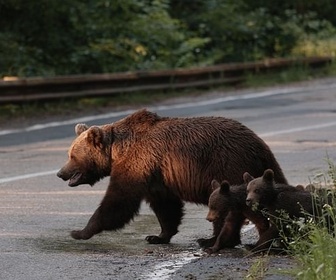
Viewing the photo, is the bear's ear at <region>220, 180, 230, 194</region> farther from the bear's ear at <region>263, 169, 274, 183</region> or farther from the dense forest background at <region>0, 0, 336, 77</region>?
the dense forest background at <region>0, 0, 336, 77</region>

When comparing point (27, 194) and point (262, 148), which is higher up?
point (262, 148)

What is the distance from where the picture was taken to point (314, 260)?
7.91 meters

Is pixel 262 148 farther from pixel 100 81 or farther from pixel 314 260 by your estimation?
pixel 100 81

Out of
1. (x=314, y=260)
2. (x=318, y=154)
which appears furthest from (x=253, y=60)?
(x=314, y=260)

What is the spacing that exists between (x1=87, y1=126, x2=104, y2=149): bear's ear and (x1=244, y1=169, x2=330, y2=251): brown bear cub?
1.62 m

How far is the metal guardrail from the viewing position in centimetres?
2098

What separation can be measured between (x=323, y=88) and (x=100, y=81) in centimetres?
585

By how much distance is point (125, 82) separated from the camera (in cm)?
2352

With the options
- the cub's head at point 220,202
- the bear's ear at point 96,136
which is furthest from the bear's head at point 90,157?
the cub's head at point 220,202

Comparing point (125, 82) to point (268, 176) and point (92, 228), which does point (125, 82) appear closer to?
point (92, 228)

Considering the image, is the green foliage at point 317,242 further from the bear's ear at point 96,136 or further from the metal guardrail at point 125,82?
the metal guardrail at point 125,82

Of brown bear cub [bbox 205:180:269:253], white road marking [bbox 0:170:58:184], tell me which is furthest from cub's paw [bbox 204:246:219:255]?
white road marking [bbox 0:170:58:184]

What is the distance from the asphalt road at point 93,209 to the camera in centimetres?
896

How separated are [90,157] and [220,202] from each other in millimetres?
1544
